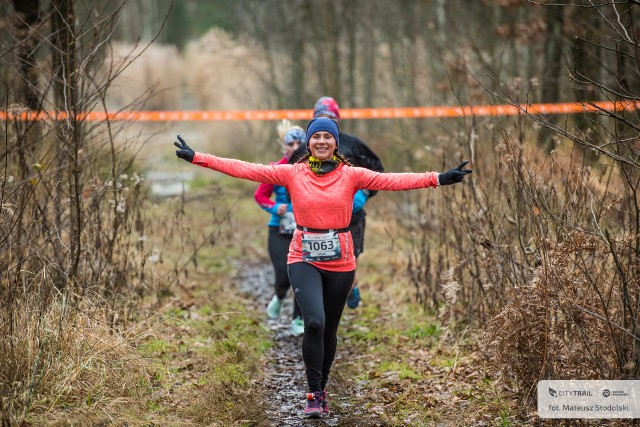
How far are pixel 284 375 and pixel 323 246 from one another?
5.57 ft

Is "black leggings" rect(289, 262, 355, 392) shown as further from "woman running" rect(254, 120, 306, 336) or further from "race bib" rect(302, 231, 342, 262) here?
"woman running" rect(254, 120, 306, 336)

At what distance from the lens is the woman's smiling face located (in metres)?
5.50

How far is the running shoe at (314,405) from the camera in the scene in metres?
5.42

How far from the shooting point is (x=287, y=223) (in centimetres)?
754

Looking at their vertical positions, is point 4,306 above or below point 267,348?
above

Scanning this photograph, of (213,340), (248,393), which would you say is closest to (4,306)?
(248,393)

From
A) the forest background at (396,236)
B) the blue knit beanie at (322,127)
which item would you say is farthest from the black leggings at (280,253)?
the blue knit beanie at (322,127)

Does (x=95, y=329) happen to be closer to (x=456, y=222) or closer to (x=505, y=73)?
(x=456, y=222)

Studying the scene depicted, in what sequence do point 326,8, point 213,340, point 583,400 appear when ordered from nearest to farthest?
point 583,400
point 213,340
point 326,8

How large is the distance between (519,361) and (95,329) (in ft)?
9.97

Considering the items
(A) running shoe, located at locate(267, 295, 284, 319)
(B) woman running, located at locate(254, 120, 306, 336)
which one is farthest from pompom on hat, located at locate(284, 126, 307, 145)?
(A) running shoe, located at locate(267, 295, 284, 319)

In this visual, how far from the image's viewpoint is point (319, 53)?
671 inches

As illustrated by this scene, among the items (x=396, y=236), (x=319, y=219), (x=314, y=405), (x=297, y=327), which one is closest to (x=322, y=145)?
(x=319, y=219)

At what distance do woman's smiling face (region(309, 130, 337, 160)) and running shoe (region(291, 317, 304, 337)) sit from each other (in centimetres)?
281
